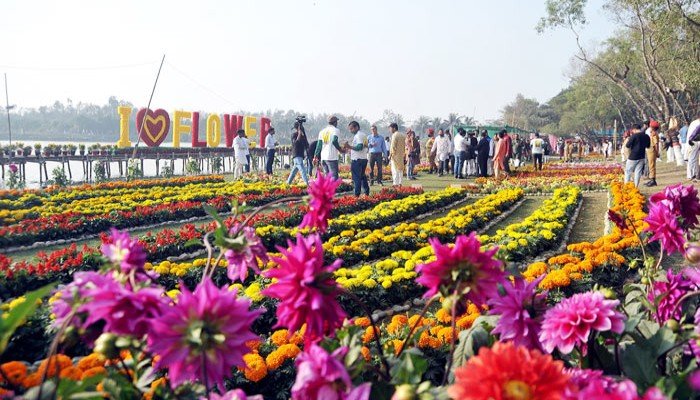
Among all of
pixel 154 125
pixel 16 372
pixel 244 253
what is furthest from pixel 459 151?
pixel 244 253

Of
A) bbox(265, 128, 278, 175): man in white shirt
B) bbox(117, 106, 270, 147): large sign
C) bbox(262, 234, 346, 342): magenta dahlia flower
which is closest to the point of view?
bbox(262, 234, 346, 342): magenta dahlia flower

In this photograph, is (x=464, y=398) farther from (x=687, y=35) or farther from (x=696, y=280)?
(x=687, y=35)

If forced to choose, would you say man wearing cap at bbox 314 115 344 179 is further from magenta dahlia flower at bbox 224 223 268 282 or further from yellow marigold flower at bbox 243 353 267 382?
magenta dahlia flower at bbox 224 223 268 282

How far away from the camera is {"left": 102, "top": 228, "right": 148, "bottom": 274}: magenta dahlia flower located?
1.23 metres

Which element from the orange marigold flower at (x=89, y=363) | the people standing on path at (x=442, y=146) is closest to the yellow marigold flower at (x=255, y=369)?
the orange marigold flower at (x=89, y=363)

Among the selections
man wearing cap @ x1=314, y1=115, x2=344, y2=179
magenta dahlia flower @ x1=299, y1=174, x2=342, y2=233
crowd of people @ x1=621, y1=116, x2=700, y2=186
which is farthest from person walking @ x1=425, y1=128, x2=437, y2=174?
magenta dahlia flower @ x1=299, y1=174, x2=342, y2=233

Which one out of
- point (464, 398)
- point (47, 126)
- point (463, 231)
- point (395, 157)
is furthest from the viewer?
point (47, 126)

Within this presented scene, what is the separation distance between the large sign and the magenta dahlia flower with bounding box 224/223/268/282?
67.5 feet

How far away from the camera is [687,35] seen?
2622 centimetres

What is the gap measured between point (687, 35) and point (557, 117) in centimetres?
5478

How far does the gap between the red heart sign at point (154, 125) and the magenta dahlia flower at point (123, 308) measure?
23.7 meters

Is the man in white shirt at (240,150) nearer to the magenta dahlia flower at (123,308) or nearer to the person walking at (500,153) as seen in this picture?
the person walking at (500,153)

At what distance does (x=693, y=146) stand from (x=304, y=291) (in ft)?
42.7

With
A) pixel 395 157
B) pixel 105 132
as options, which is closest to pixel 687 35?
pixel 395 157
